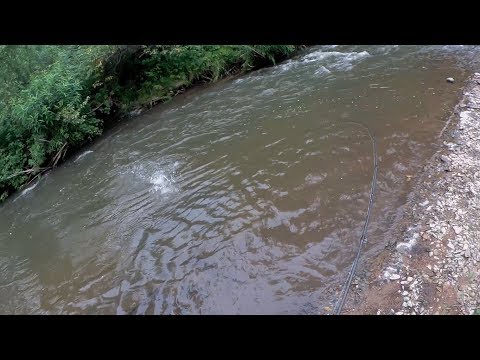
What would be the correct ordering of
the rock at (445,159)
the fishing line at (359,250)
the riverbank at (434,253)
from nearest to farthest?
the riverbank at (434,253), the fishing line at (359,250), the rock at (445,159)

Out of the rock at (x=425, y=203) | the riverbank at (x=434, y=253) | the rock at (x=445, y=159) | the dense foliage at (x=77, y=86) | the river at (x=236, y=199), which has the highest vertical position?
the dense foliage at (x=77, y=86)

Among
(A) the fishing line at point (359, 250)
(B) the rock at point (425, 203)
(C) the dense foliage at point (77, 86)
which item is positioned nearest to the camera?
(A) the fishing line at point (359, 250)

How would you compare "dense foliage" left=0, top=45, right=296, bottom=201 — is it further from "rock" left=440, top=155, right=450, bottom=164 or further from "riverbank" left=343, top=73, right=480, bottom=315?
"riverbank" left=343, top=73, right=480, bottom=315

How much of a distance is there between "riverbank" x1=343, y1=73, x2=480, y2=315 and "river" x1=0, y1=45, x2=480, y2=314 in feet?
0.84

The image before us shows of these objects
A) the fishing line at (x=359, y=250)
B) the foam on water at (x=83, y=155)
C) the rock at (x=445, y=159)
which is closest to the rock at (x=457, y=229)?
the fishing line at (x=359, y=250)

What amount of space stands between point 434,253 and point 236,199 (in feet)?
11.4

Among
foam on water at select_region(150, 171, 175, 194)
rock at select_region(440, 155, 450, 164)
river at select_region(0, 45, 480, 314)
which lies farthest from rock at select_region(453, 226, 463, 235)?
foam on water at select_region(150, 171, 175, 194)

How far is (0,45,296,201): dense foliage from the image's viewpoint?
10.5m

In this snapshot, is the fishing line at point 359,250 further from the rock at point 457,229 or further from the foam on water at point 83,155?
the foam on water at point 83,155

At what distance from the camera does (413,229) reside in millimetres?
5180

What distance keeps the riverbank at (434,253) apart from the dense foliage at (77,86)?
8.57 metres

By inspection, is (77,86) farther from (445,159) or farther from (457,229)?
(457,229)

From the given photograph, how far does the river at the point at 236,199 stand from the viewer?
5262 mm

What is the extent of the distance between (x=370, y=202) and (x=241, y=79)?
27.2ft
